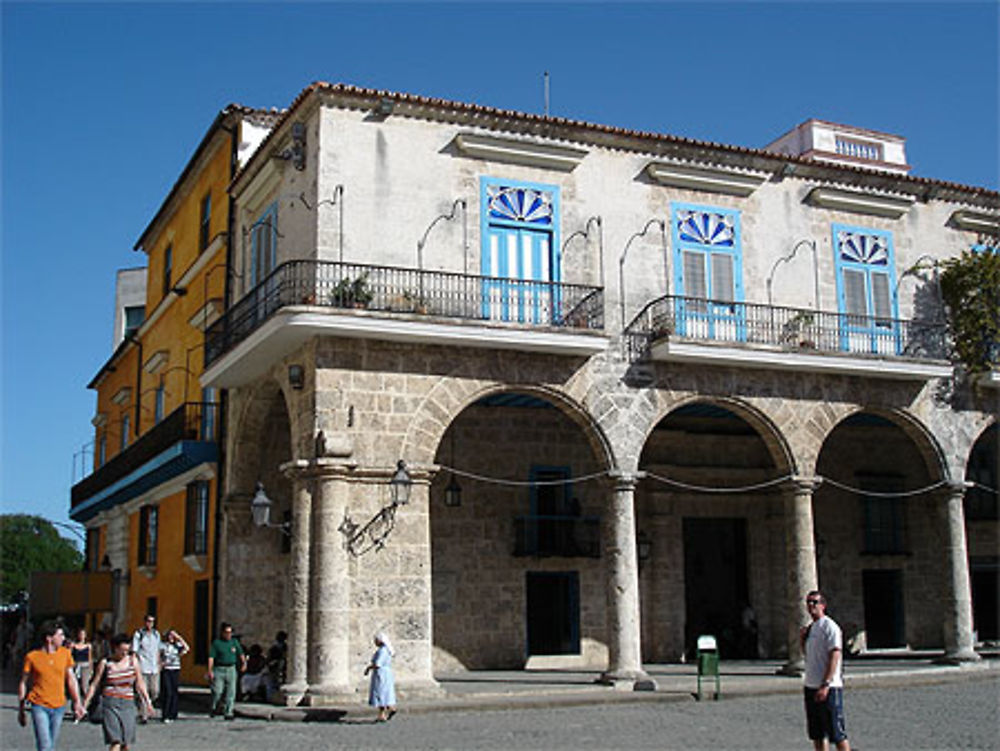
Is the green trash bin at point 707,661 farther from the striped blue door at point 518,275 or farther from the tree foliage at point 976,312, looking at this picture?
the tree foliage at point 976,312

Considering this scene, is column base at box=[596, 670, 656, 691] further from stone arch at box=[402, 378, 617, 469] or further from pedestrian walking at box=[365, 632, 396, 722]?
stone arch at box=[402, 378, 617, 469]

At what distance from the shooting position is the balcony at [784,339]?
55.0ft

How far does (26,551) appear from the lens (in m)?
74.6

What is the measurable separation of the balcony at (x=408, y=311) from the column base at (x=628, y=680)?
181 inches

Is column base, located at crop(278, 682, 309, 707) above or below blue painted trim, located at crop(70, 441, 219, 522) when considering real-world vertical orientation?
below

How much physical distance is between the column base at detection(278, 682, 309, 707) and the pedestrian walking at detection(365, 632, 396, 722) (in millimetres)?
1326

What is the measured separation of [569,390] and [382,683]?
5.24 meters

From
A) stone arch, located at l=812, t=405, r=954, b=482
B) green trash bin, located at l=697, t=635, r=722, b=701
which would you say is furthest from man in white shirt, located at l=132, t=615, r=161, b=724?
stone arch, located at l=812, t=405, r=954, b=482

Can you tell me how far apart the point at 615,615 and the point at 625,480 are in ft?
6.47

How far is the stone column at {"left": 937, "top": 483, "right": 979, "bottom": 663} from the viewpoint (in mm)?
18078

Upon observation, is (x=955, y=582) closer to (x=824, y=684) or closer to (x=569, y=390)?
(x=569, y=390)

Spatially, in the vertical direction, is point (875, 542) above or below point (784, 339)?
below

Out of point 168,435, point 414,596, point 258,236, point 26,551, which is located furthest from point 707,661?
point 26,551

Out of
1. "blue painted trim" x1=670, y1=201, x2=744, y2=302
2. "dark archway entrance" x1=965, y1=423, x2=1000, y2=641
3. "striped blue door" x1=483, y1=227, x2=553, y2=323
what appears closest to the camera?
"striped blue door" x1=483, y1=227, x2=553, y2=323
